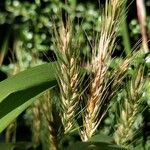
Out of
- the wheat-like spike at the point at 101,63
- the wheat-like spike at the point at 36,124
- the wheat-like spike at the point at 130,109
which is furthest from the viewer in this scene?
the wheat-like spike at the point at 36,124

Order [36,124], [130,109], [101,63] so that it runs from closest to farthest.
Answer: [101,63], [130,109], [36,124]

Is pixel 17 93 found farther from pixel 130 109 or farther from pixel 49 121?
pixel 130 109

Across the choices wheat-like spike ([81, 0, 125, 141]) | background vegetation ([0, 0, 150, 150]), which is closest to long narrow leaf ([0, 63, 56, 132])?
background vegetation ([0, 0, 150, 150])

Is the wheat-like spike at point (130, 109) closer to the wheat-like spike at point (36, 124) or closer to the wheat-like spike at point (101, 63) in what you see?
the wheat-like spike at point (101, 63)

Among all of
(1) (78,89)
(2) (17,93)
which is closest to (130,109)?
(1) (78,89)

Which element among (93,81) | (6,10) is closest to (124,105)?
(93,81)

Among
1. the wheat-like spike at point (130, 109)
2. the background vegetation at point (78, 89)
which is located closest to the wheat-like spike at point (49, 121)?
the background vegetation at point (78, 89)

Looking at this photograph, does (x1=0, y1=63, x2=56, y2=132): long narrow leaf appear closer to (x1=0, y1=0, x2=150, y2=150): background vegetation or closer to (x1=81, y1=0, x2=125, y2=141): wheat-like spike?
(x1=0, y1=0, x2=150, y2=150): background vegetation
